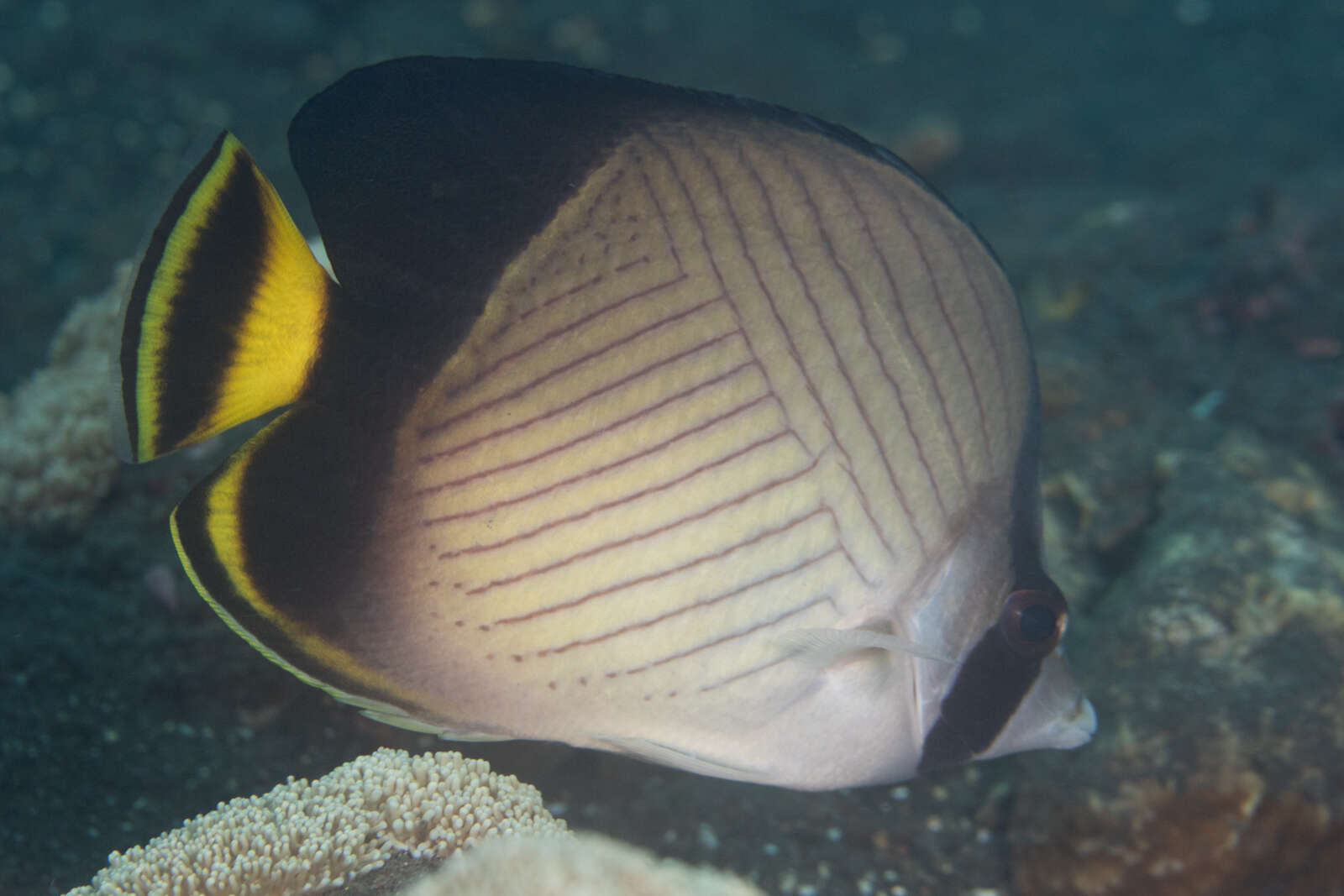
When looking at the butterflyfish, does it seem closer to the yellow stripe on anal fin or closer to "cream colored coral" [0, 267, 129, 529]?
the yellow stripe on anal fin

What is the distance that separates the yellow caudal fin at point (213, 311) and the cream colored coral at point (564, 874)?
0.62 metres

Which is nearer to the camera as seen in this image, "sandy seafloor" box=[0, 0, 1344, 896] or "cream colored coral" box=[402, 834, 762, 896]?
"cream colored coral" box=[402, 834, 762, 896]

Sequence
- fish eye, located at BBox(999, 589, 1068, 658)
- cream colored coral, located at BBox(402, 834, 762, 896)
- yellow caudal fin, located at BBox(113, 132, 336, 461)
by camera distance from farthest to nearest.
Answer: fish eye, located at BBox(999, 589, 1068, 658)
yellow caudal fin, located at BBox(113, 132, 336, 461)
cream colored coral, located at BBox(402, 834, 762, 896)

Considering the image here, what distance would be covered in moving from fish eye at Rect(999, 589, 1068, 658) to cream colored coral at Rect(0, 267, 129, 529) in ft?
9.92

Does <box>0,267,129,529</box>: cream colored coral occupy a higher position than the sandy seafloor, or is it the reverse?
<box>0,267,129,529</box>: cream colored coral

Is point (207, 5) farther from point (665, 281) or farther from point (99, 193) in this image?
point (665, 281)

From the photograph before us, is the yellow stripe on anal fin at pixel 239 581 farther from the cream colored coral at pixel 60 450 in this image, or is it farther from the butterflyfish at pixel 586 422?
the cream colored coral at pixel 60 450

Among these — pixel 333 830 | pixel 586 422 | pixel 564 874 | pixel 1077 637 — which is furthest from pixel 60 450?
pixel 1077 637

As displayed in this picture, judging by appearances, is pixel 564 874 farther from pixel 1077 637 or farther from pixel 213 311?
pixel 1077 637

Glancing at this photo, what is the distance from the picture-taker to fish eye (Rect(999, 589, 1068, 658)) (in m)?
1.40

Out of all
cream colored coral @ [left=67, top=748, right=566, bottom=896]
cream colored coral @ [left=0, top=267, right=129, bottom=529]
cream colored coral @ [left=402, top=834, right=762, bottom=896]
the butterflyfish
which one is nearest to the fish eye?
the butterflyfish

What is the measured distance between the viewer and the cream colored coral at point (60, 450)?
3105 mm

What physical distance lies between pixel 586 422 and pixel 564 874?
57 centimetres

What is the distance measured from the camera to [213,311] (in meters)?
1.09
